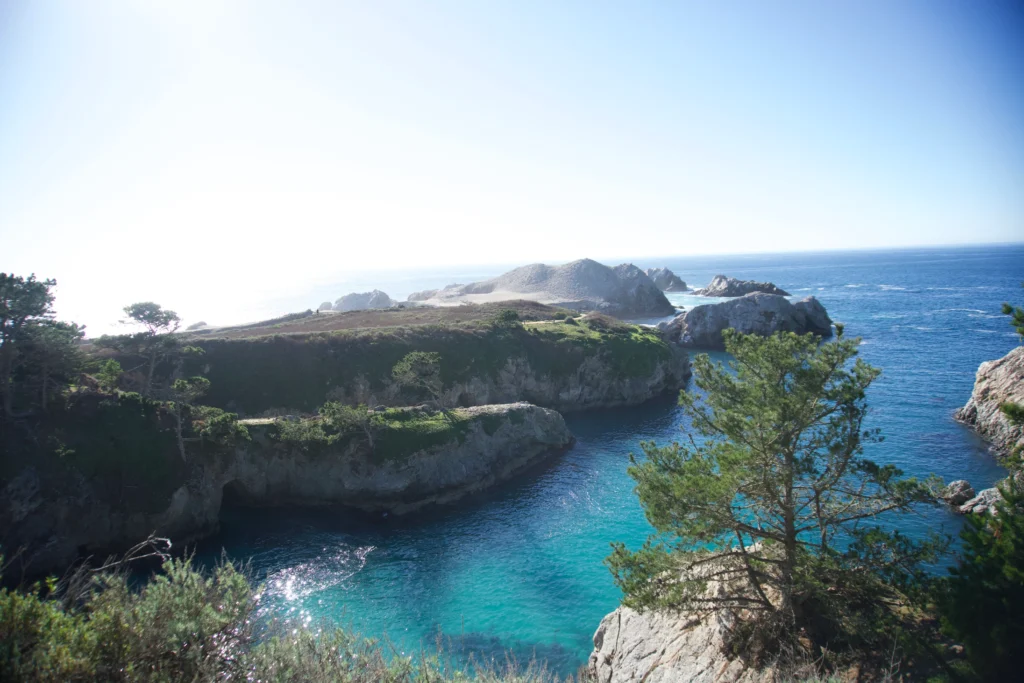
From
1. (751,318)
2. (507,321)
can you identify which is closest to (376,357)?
(507,321)

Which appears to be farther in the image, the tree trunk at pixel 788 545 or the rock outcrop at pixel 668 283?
the rock outcrop at pixel 668 283

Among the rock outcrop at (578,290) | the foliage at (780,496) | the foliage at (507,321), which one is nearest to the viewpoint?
the foliage at (780,496)

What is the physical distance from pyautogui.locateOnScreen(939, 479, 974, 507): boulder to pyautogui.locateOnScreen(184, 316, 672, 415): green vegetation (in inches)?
1408

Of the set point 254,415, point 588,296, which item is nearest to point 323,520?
point 254,415

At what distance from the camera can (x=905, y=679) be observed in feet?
46.0

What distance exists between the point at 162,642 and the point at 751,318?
98.0 metres

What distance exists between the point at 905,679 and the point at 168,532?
4059cm

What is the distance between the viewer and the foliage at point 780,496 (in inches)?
637

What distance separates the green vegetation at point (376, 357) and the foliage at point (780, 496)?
41.6 metres

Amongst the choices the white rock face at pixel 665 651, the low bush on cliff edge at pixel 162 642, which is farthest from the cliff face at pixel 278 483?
the low bush on cliff edge at pixel 162 642

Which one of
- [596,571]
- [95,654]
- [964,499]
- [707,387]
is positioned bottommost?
[596,571]

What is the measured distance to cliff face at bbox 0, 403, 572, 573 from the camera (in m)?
31.9

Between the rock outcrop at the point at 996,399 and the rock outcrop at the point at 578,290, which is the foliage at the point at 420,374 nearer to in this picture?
the rock outcrop at the point at 996,399

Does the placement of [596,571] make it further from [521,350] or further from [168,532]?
[521,350]
